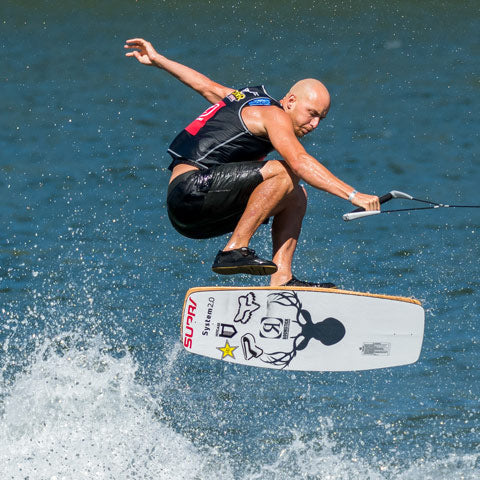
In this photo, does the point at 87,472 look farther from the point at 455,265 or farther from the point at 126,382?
the point at 455,265

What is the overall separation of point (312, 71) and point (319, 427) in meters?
12.5

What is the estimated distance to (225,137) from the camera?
7375mm

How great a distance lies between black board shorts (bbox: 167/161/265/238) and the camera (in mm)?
7320

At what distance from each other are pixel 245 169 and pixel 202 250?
240 inches

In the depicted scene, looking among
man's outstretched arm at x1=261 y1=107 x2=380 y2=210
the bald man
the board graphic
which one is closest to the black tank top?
the bald man

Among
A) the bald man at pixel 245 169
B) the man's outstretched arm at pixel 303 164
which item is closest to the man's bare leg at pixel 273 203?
the bald man at pixel 245 169

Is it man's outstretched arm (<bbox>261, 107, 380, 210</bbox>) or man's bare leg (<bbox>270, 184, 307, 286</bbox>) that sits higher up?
man's outstretched arm (<bbox>261, 107, 380, 210</bbox>)

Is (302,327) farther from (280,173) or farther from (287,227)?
(280,173)

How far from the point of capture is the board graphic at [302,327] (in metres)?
7.95

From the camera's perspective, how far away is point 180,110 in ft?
62.1

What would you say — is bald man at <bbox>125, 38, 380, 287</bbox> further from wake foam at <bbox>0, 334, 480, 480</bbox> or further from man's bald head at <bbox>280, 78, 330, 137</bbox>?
wake foam at <bbox>0, 334, 480, 480</bbox>

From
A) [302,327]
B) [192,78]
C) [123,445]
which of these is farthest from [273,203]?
[123,445]

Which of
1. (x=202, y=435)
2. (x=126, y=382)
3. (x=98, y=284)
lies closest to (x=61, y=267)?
(x=98, y=284)

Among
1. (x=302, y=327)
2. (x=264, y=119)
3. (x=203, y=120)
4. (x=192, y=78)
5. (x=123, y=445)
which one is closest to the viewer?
(x=264, y=119)
